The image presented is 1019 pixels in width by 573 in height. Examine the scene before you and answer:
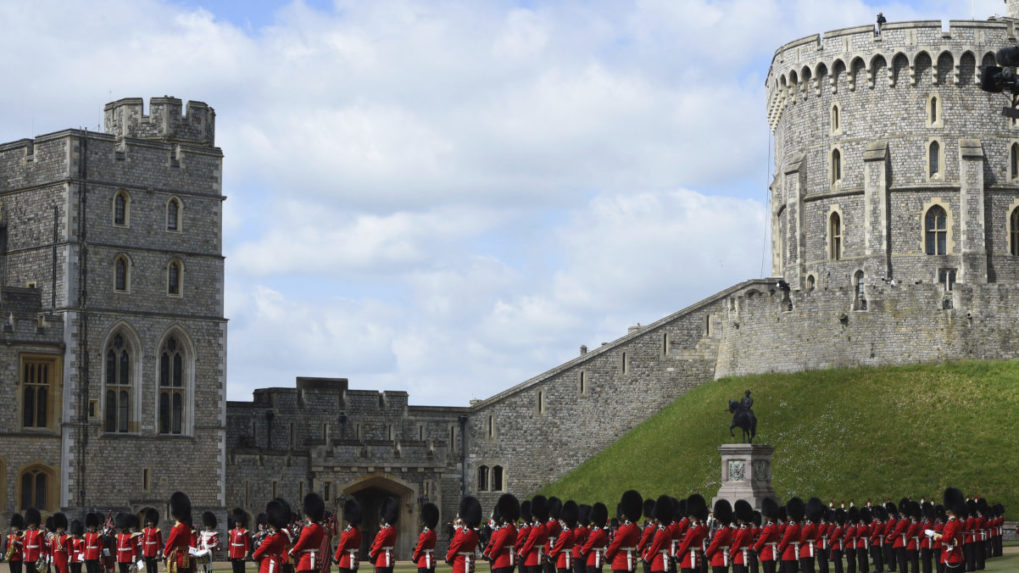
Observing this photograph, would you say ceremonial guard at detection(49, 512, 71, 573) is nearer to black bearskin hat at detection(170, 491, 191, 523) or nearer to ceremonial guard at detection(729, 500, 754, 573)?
black bearskin hat at detection(170, 491, 191, 523)

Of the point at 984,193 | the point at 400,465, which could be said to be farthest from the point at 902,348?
the point at 400,465

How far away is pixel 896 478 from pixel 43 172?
106 feet

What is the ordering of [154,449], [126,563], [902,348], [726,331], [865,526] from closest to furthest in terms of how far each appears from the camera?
1. [126,563]
2. [865,526]
3. [154,449]
4. [902,348]
5. [726,331]

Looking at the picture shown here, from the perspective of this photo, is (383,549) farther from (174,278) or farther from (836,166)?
(836,166)

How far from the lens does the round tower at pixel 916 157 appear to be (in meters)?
79.4

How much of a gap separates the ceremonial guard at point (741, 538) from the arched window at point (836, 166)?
50.5 meters

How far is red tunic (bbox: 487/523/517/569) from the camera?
31047 mm

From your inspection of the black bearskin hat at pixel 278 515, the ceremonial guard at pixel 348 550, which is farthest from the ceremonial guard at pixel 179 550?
the ceremonial guard at pixel 348 550

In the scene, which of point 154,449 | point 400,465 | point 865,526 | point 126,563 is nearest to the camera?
point 126,563

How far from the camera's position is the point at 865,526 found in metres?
41.4

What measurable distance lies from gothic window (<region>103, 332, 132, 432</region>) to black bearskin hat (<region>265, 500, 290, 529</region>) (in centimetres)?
3254

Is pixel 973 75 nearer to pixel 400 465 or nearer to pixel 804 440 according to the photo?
Answer: pixel 804 440

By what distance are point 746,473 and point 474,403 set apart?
71.6ft

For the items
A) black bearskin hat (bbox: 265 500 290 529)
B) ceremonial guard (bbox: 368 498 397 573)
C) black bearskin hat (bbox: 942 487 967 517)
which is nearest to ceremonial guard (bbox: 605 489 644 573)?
ceremonial guard (bbox: 368 498 397 573)
